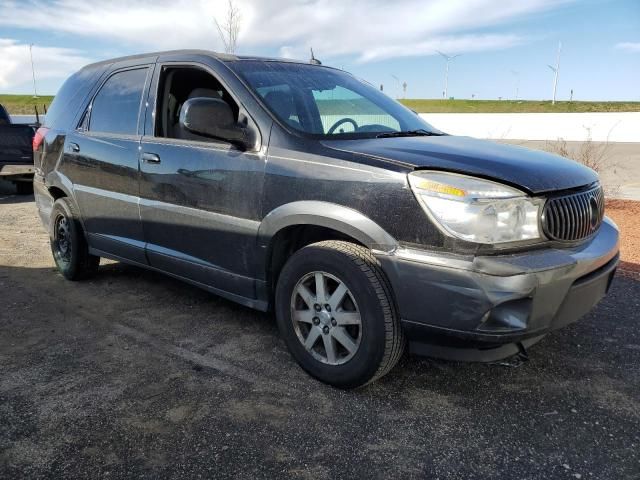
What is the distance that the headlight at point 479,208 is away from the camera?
2359 mm

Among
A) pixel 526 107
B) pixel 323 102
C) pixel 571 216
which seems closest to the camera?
pixel 571 216

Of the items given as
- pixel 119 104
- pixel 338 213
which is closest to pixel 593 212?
pixel 338 213

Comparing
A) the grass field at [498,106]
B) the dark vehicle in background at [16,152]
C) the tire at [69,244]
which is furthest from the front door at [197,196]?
the grass field at [498,106]

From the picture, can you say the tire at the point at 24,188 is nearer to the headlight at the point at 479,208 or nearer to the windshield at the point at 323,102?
the windshield at the point at 323,102

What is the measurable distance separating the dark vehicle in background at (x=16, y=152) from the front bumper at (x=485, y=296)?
8949mm

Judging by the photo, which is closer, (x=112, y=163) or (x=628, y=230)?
(x=112, y=163)

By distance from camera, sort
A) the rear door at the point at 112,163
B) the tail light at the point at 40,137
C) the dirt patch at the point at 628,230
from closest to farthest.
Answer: the rear door at the point at 112,163 → the tail light at the point at 40,137 → the dirt patch at the point at 628,230

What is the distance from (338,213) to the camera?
2682 millimetres

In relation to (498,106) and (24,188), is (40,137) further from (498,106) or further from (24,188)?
(498,106)

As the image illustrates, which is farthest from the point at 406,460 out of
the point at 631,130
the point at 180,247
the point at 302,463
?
the point at 631,130

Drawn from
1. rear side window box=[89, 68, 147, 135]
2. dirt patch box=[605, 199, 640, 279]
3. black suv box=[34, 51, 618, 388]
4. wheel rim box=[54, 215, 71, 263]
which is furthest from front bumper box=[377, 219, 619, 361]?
wheel rim box=[54, 215, 71, 263]

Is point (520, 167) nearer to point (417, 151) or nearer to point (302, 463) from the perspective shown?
point (417, 151)

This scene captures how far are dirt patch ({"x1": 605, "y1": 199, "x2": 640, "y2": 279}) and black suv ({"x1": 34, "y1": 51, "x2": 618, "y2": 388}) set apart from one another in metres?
2.43

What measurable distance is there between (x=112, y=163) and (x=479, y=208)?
2.88 metres
